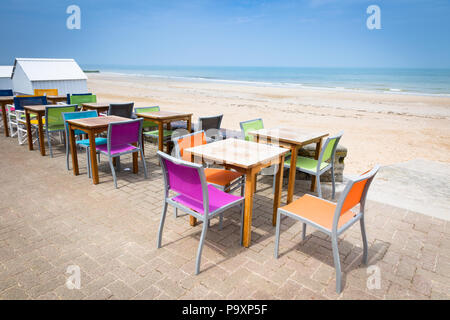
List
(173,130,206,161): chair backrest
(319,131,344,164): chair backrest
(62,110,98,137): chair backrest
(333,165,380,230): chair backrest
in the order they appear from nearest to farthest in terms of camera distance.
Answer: (333,165,380,230): chair backrest → (173,130,206,161): chair backrest → (319,131,344,164): chair backrest → (62,110,98,137): chair backrest

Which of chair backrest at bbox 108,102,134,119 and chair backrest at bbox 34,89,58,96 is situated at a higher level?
chair backrest at bbox 34,89,58,96

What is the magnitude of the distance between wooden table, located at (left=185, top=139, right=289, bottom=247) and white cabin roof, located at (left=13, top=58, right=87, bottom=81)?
359 inches

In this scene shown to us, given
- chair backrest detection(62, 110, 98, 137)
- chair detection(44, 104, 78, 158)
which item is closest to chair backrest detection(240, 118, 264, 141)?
chair backrest detection(62, 110, 98, 137)

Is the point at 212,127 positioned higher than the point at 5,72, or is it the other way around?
the point at 5,72

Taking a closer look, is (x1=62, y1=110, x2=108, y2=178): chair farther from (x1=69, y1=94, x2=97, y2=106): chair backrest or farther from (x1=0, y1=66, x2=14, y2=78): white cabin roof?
(x1=0, y1=66, x2=14, y2=78): white cabin roof

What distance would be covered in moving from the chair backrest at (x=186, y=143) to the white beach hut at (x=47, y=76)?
8.78m

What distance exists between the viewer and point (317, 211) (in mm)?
2482

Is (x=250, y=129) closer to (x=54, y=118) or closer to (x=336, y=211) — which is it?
(x=336, y=211)

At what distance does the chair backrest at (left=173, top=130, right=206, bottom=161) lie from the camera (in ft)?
9.99

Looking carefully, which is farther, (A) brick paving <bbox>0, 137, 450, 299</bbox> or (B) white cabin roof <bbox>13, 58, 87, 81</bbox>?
(B) white cabin roof <bbox>13, 58, 87, 81</bbox>

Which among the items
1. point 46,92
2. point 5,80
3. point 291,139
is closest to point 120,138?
point 291,139

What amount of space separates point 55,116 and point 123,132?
210 centimetres
